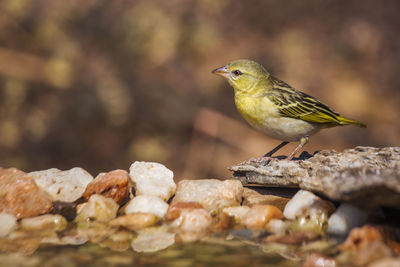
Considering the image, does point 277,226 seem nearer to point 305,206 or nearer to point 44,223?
point 305,206

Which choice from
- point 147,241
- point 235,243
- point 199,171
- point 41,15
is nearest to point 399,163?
point 235,243

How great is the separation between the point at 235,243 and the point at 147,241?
481mm

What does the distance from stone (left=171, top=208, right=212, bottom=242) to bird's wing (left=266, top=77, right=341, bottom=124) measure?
48.8 inches

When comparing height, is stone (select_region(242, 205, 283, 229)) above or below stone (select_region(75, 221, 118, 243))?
above

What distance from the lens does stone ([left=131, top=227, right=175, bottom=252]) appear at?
9.16 ft

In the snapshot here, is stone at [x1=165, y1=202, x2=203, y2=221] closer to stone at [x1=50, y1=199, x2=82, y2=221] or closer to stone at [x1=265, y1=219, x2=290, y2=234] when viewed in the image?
stone at [x1=265, y1=219, x2=290, y2=234]

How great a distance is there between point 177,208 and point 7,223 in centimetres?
102

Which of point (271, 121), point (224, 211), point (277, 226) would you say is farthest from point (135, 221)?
point (271, 121)

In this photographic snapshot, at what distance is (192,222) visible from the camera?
3.17 metres

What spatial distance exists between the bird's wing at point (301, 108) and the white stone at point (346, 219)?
49.1 inches

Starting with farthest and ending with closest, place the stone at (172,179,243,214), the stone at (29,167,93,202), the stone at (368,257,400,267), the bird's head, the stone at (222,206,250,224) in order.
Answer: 1. the bird's head
2. the stone at (29,167,93,202)
3. the stone at (172,179,243,214)
4. the stone at (222,206,250,224)
5. the stone at (368,257,400,267)

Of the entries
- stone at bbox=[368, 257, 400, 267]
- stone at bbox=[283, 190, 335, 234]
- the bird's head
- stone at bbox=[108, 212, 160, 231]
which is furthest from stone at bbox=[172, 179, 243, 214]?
stone at bbox=[368, 257, 400, 267]

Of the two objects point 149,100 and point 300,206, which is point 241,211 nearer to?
point 300,206

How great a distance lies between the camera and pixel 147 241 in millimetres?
2930
